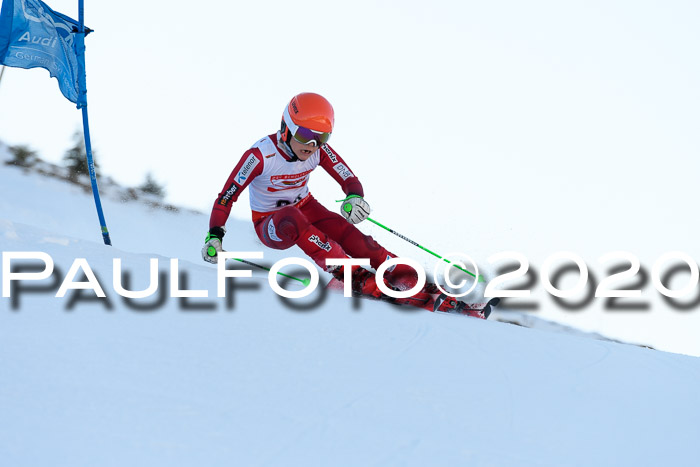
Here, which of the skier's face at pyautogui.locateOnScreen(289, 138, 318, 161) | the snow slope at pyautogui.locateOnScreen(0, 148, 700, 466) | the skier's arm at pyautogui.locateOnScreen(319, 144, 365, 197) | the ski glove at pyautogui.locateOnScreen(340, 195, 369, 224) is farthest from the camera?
the skier's arm at pyautogui.locateOnScreen(319, 144, 365, 197)

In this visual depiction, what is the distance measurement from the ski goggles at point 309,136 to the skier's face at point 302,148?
30 millimetres

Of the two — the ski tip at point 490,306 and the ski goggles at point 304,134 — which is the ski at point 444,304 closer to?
the ski tip at point 490,306

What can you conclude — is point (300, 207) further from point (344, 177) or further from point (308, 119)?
point (308, 119)

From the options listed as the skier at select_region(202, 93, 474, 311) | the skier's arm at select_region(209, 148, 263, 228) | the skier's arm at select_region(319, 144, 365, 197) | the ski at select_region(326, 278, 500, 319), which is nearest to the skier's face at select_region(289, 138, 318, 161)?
the skier at select_region(202, 93, 474, 311)

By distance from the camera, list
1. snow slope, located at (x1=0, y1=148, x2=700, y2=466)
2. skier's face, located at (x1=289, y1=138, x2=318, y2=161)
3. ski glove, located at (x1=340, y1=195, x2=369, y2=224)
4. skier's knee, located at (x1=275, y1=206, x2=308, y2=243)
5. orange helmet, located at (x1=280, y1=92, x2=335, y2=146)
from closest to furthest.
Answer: snow slope, located at (x1=0, y1=148, x2=700, y2=466) → skier's knee, located at (x1=275, y1=206, x2=308, y2=243) → orange helmet, located at (x1=280, y1=92, x2=335, y2=146) → skier's face, located at (x1=289, y1=138, x2=318, y2=161) → ski glove, located at (x1=340, y1=195, x2=369, y2=224)

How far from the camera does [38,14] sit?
21.5ft

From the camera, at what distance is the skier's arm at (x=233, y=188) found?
4.80 meters

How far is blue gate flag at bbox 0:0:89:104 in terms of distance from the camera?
21.2 feet

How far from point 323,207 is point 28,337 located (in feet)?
9.77

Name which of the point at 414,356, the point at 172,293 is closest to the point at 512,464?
the point at 414,356

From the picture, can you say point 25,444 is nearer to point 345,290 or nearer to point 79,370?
point 79,370

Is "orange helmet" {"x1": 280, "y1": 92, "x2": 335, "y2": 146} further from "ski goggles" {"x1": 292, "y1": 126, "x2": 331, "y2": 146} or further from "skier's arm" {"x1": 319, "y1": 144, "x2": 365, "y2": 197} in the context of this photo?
"skier's arm" {"x1": 319, "y1": 144, "x2": 365, "y2": 197}

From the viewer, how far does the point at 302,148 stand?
4891 mm

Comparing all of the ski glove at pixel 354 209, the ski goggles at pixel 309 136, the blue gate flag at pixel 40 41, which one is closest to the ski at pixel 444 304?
the ski glove at pixel 354 209
